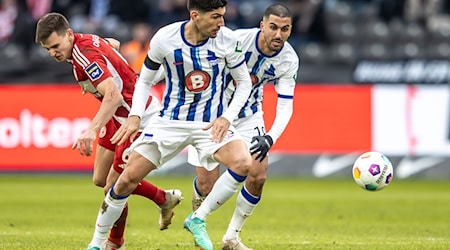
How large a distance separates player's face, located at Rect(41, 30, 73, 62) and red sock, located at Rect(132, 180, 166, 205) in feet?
4.52

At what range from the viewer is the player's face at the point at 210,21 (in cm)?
804

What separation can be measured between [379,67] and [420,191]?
10.0 ft

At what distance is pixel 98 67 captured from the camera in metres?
8.37

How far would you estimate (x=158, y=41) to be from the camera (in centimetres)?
812

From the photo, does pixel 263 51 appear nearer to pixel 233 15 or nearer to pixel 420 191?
pixel 420 191

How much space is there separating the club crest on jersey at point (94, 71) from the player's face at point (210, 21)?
93 cm

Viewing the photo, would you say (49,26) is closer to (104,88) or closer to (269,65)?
(104,88)

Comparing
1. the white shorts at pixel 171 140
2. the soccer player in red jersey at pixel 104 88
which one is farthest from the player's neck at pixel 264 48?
the white shorts at pixel 171 140

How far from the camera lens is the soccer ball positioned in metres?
9.40

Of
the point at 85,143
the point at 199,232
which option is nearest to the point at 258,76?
the point at 199,232

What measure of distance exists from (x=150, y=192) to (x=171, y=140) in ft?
3.63

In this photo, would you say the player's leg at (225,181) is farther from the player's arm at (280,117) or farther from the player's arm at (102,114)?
the player's arm at (102,114)

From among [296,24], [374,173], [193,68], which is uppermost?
[193,68]

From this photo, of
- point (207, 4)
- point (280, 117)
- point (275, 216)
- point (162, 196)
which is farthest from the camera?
point (275, 216)
